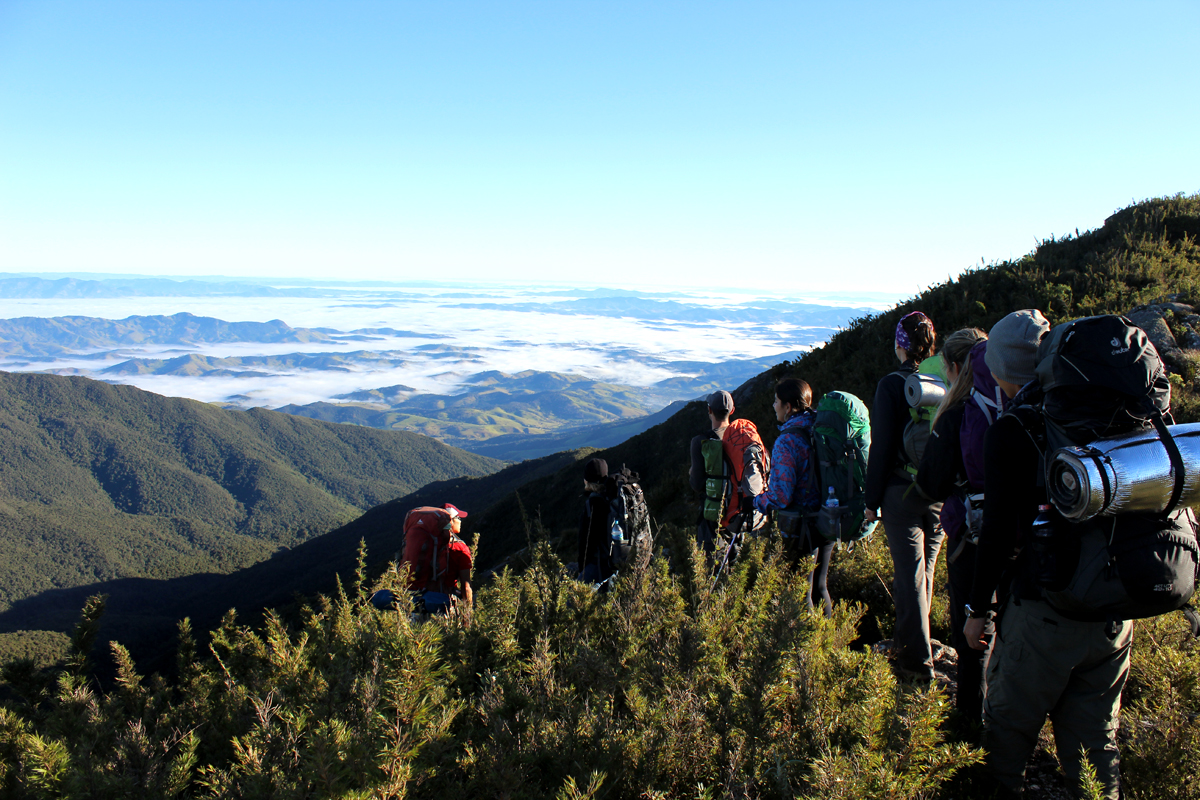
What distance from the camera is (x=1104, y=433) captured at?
72.1 inches

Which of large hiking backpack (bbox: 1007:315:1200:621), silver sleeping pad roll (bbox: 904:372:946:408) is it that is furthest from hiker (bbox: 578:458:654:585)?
large hiking backpack (bbox: 1007:315:1200:621)

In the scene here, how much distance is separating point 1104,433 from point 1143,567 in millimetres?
401

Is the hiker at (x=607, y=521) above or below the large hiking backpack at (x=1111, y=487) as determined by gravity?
below

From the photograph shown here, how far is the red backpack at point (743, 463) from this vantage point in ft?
13.5

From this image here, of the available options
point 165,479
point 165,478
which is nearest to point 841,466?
point 165,479

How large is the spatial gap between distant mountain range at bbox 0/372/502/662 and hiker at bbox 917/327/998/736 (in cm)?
11635

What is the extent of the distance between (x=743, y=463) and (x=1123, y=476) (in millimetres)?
2588

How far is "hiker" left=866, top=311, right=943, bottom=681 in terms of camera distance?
3.11 meters

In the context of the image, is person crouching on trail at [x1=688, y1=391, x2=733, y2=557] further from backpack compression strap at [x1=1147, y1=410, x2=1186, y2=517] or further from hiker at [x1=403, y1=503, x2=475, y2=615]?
backpack compression strap at [x1=1147, y1=410, x2=1186, y2=517]

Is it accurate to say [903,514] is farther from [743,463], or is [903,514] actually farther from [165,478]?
[165,478]

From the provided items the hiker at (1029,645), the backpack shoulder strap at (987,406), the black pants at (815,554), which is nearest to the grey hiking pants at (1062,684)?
the hiker at (1029,645)

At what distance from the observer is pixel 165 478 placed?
163750mm

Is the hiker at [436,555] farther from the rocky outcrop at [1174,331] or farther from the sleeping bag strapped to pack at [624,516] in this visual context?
the rocky outcrop at [1174,331]

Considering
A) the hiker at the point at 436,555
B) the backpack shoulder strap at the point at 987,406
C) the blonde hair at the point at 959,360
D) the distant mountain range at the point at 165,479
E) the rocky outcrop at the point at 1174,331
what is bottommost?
the distant mountain range at the point at 165,479
